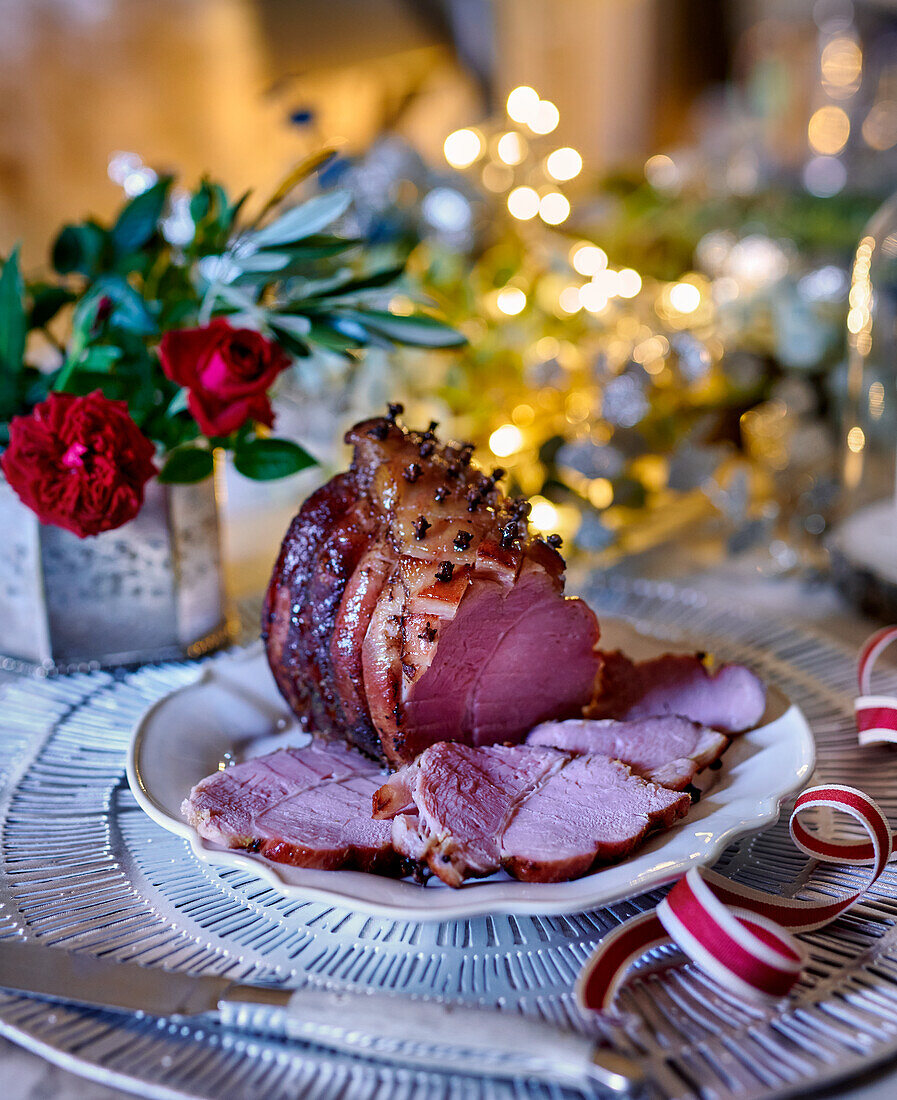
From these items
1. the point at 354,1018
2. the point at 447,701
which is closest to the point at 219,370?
the point at 447,701

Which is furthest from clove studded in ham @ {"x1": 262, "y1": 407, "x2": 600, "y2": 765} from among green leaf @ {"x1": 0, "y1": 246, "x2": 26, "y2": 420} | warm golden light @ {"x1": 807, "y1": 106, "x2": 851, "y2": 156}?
warm golden light @ {"x1": 807, "y1": 106, "x2": 851, "y2": 156}

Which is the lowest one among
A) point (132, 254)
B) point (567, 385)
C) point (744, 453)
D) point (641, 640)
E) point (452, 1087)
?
point (452, 1087)

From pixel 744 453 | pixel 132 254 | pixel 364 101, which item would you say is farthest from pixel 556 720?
pixel 364 101

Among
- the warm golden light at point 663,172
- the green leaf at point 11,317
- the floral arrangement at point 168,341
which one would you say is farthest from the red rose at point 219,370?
the warm golden light at point 663,172

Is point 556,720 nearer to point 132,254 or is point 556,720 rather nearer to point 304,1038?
point 304,1038

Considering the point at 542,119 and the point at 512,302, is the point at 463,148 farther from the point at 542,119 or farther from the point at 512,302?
the point at 512,302

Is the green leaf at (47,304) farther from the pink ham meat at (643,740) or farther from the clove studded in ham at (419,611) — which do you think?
the pink ham meat at (643,740)
